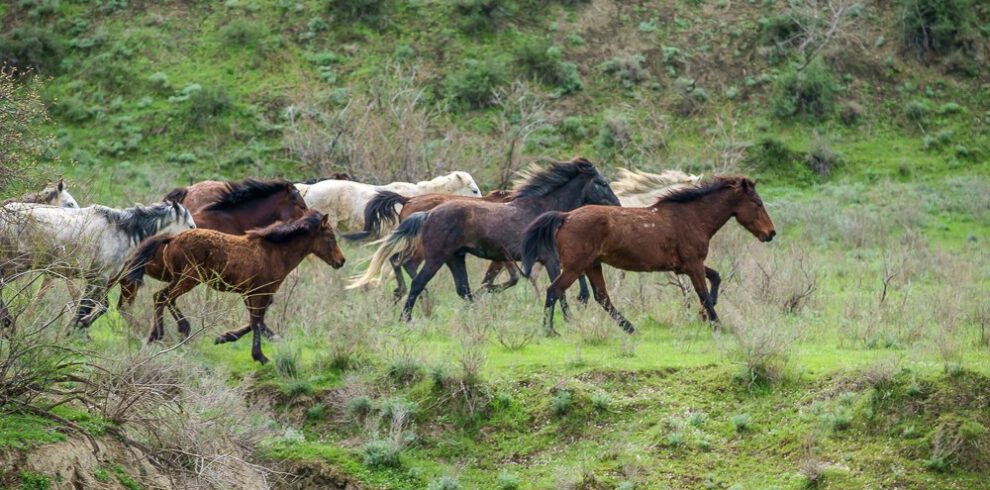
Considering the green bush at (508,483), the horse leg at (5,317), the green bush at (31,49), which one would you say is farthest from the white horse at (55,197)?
the green bush at (31,49)

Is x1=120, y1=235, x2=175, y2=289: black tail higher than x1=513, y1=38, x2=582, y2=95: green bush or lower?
higher

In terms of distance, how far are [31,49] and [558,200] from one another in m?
23.1

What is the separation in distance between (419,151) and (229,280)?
13.6 m

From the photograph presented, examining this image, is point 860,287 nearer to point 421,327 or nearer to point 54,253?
point 421,327

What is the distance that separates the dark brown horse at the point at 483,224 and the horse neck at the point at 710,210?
171cm

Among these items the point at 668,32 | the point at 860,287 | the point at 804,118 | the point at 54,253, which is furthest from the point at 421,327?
the point at 668,32

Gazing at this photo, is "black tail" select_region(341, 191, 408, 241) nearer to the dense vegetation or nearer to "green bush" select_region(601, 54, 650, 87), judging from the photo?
the dense vegetation

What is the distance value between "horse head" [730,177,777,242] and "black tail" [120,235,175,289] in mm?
6606

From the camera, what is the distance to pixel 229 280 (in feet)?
45.8

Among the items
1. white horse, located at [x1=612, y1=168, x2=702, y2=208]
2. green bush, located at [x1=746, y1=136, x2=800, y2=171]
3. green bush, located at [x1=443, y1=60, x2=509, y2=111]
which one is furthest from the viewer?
green bush, located at [x1=443, y1=60, x2=509, y2=111]

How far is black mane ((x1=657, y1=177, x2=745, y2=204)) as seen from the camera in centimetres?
1560

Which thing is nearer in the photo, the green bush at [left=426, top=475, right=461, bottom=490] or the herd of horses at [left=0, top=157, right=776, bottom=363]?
the green bush at [left=426, top=475, right=461, bottom=490]

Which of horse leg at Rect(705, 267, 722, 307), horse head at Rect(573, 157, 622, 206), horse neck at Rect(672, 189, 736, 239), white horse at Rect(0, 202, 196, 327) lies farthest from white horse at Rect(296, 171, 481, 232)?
horse leg at Rect(705, 267, 722, 307)

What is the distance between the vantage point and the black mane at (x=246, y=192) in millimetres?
16844
